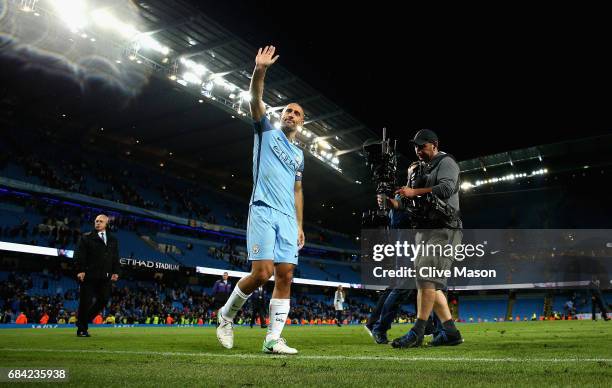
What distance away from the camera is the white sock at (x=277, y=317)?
165 inches

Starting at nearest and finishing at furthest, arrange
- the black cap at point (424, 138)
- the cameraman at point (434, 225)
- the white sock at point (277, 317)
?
the white sock at point (277, 317) → the cameraman at point (434, 225) → the black cap at point (424, 138)

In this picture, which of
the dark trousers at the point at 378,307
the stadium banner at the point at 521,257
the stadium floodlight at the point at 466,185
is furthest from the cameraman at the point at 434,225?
the stadium floodlight at the point at 466,185

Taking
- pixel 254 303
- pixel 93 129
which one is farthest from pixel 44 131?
pixel 254 303

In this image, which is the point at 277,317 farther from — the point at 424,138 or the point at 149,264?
the point at 149,264

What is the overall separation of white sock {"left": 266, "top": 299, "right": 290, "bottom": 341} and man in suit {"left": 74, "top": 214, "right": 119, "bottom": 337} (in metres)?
4.72

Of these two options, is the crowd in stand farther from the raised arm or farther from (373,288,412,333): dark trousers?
the raised arm

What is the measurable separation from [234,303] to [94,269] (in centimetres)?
438

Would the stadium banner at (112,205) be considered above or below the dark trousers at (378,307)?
above

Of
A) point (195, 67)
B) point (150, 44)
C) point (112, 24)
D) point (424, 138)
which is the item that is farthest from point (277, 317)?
point (195, 67)

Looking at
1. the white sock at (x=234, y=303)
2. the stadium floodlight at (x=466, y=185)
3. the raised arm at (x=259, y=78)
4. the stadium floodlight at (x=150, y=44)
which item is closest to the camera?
the raised arm at (x=259, y=78)

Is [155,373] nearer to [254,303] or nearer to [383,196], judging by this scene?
[383,196]

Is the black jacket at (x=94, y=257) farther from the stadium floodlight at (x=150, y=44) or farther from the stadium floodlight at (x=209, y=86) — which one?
the stadium floodlight at (x=209, y=86)

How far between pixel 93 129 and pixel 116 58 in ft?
42.7

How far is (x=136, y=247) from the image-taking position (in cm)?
3231
